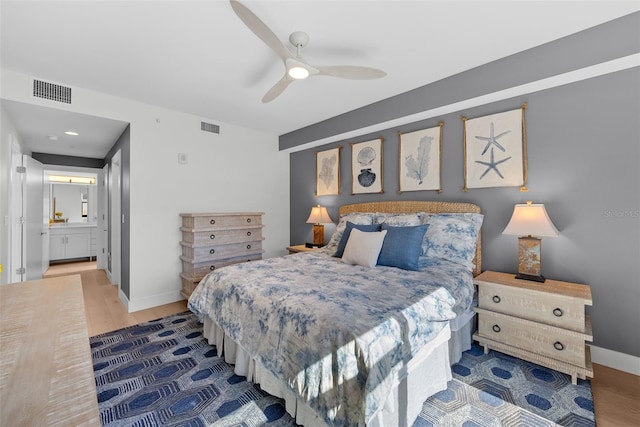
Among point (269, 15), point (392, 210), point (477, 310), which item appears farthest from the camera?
point (392, 210)

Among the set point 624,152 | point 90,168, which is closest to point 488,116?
point 624,152

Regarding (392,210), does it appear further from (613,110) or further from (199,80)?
(199,80)

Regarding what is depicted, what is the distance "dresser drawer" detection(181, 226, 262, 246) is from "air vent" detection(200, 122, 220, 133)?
150cm

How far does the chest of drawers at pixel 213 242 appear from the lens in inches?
134

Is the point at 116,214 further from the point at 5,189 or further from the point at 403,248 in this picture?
the point at 403,248

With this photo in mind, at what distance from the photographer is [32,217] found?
12.4 ft

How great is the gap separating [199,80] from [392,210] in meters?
2.62

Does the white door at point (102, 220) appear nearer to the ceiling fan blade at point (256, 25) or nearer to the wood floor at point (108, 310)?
the wood floor at point (108, 310)

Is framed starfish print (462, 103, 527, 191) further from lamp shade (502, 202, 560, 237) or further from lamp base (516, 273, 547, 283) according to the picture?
lamp base (516, 273, 547, 283)

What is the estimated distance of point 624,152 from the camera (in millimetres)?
2068

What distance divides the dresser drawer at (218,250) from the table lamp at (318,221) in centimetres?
85

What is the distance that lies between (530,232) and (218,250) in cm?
339

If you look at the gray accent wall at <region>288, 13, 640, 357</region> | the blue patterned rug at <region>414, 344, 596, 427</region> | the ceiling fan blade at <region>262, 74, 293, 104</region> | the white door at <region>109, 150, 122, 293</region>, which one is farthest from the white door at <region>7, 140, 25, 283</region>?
the gray accent wall at <region>288, 13, 640, 357</region>

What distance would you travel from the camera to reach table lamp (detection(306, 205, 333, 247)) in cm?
403
